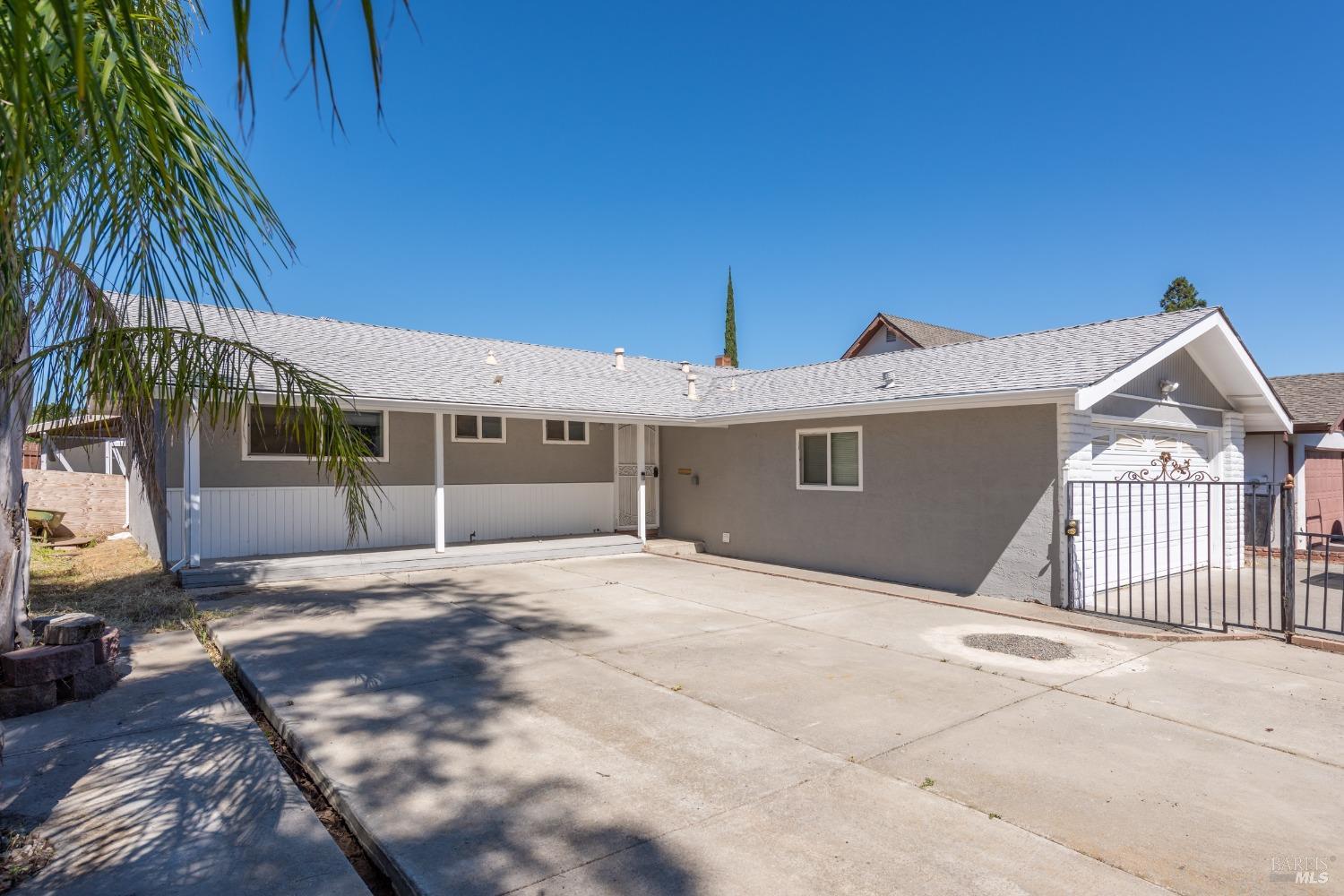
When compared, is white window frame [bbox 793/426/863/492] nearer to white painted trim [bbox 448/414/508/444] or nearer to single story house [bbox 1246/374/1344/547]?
white painted trim [bbox 448/414/508/444]

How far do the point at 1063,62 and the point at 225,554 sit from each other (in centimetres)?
1600

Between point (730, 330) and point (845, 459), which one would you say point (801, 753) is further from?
point (730, 330)

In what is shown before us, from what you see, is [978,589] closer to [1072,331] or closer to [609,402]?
[1072,331]

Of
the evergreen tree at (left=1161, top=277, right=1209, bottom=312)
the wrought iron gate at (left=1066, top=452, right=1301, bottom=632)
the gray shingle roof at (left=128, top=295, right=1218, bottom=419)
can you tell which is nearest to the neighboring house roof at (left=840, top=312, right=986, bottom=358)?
the evergreen tree at (left=1161, top=277, right=1209, bottom=312)

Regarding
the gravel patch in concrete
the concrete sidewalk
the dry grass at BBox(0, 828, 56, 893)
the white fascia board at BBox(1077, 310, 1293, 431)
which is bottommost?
the gravel patch in concrete

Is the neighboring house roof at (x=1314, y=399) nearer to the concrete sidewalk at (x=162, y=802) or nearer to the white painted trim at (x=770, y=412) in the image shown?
the white painted trim at (x=770, y=412)

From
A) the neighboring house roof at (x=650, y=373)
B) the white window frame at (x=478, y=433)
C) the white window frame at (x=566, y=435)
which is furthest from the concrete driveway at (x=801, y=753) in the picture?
the white window frame at (x=566, y=435)

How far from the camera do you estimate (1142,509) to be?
331 inches

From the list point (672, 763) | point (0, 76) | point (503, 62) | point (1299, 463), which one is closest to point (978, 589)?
point (672, 763)

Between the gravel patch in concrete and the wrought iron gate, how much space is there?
1582 millimetres

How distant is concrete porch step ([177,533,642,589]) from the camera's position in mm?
9750

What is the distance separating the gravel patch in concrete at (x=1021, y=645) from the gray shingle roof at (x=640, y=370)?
3014mm

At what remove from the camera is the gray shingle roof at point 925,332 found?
24734 millimetres

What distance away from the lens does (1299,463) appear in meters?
13.4
